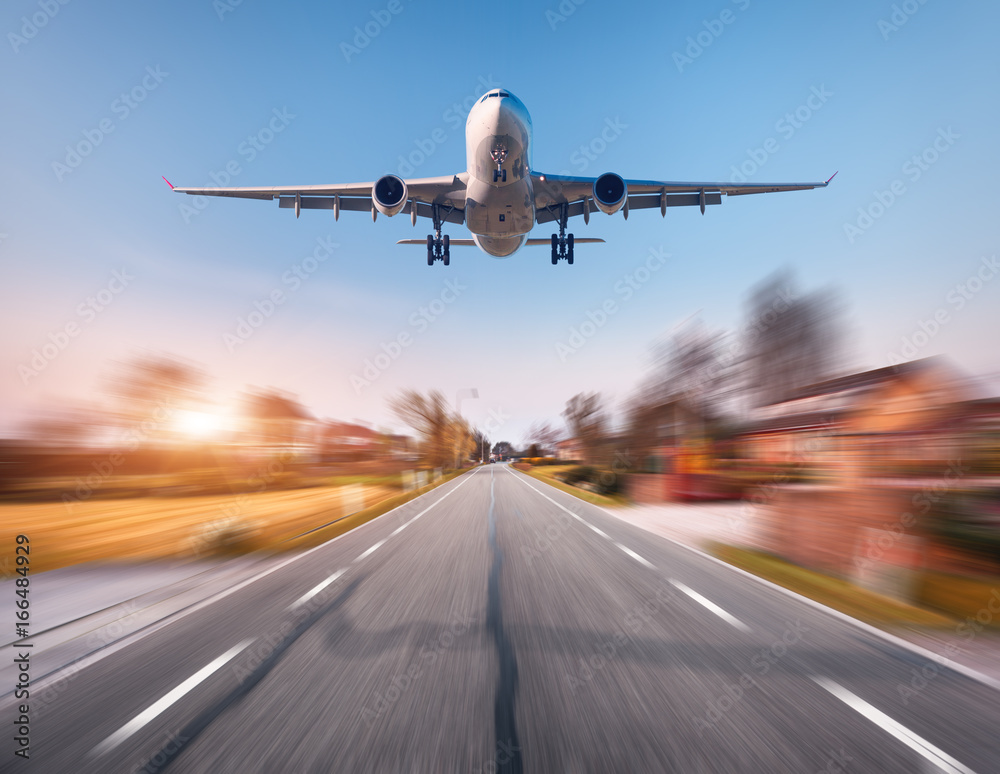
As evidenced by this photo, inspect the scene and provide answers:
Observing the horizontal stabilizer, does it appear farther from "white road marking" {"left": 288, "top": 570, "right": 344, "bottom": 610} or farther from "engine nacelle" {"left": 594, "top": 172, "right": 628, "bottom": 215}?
"white road marking" {"left": 288, "top": 570, "right": 344, "bottom": 610}

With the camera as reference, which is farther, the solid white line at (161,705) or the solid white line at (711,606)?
the solid white line at (711,606)

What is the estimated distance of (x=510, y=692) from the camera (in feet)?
10.5

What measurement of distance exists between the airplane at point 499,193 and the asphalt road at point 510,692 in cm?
1201

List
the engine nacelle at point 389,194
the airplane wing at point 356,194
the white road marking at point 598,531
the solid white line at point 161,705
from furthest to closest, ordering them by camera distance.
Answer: the airplane wing at point 356,194
the engine nacelle at point 389,194
the white road marking at point 598,531
the solid white line at point 161,705

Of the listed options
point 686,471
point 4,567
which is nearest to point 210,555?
point 4,567

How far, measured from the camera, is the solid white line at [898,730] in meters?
2.44

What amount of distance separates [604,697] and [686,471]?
62.1 feet

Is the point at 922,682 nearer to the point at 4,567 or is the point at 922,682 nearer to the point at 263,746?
the point at 263,746

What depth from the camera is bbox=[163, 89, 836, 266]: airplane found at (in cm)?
1369

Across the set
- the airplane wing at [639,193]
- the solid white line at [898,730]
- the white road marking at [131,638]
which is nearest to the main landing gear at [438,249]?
the airplane wing at [639,193]

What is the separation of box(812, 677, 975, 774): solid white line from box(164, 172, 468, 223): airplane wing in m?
15.9

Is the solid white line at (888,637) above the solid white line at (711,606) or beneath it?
beneath

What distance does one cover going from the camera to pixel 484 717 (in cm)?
287

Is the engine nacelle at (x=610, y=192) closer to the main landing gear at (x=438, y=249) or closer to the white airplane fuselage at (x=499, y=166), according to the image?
the white airplane fuselage at (x=499, y=166)
